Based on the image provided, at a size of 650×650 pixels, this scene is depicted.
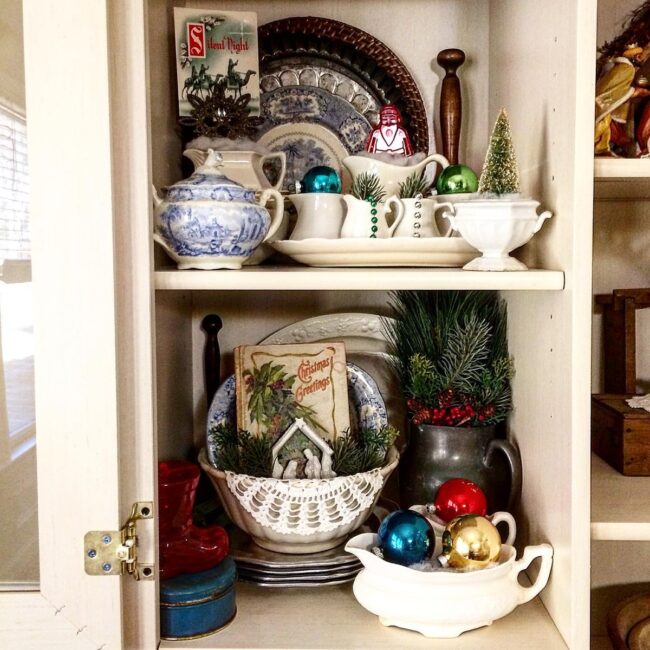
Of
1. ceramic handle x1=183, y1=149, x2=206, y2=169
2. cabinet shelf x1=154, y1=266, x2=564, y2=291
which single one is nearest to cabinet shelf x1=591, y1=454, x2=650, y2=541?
cabinet shelf x1=154, y1=266, x2=564, y2=291

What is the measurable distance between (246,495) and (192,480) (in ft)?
0.21

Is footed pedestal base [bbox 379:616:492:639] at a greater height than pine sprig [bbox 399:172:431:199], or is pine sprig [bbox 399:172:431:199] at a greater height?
pine sprig [bbox 399:172:431:199]

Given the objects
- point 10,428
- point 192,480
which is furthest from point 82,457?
point 192,480

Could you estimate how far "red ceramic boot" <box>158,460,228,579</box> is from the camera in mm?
826

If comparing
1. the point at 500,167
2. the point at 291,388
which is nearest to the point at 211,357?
the point at 291,388

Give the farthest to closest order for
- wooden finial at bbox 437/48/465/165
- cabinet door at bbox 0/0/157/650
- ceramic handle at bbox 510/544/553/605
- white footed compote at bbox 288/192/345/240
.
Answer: wooden finial at bbox 437/48/465/165 → white footed compote at bbox 288/192/345/240 → ceramic handle at bbox 510/544/553/605 → cabinet door at bbox 0/0/157/650

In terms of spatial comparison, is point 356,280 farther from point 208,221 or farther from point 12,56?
point 12,56

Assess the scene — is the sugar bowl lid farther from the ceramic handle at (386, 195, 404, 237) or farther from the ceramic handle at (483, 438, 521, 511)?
the ceramic handle at (483, 438, 521, 511)

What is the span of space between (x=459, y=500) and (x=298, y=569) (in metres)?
0.20

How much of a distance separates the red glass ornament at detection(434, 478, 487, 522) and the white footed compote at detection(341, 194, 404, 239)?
0.29 metres

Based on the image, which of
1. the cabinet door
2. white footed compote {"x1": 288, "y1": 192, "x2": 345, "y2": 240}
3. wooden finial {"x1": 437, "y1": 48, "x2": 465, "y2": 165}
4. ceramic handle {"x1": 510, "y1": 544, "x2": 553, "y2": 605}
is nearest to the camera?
the cabinet door

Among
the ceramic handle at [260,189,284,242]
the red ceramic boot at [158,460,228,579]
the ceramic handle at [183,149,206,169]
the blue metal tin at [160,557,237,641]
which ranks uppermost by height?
the ceramic handle at [183,149,206,169]

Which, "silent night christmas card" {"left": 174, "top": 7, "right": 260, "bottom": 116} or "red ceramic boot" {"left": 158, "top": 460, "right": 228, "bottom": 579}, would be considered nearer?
"red ceramic boot" {"left": 158, "top": 460, "right": 228, "bottom": 579}

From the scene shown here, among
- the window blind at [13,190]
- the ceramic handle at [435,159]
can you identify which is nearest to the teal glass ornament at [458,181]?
the ceramic handle at [435,159]
